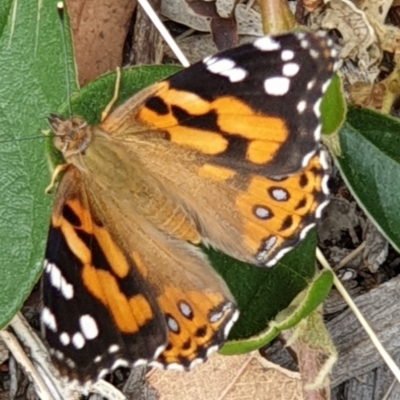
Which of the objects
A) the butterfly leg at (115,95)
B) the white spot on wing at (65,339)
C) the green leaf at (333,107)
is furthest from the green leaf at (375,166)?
the white spot on wing at (65,339)

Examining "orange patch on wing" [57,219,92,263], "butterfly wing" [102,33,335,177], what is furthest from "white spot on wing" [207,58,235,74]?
"orange patch on wing" [57,219,92,263]

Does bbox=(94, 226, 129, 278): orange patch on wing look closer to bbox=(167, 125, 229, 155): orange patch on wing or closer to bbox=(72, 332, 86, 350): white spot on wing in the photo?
bbox=(72, 332, 86, 350): white spot on wing

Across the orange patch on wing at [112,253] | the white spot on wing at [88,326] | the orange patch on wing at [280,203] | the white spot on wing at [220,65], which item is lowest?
the white spot on wing at [88,326]

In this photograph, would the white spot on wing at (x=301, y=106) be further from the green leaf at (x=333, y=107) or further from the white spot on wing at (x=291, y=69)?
the green leaf at (x=333, y=107)

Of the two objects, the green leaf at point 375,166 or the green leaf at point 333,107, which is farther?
the green leaf at point 375,166

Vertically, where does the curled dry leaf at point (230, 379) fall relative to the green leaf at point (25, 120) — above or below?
below

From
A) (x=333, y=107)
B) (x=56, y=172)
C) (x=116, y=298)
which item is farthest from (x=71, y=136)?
(x=333, y=107)

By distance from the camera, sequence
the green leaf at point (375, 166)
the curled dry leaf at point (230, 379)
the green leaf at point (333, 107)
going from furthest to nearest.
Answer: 1. the curled dry leaf at point (230, 379)
2. the green leaf at point (375, 166)
3. the green leaf at point (333, 107)

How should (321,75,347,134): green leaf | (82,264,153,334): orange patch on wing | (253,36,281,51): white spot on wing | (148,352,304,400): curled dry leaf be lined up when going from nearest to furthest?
(253,36,281,51): white spot on wing → (82,264,153,334): orange patch on wing → (321,75,347,134): green leaf → (148,352,304,400): curled dry leaf
